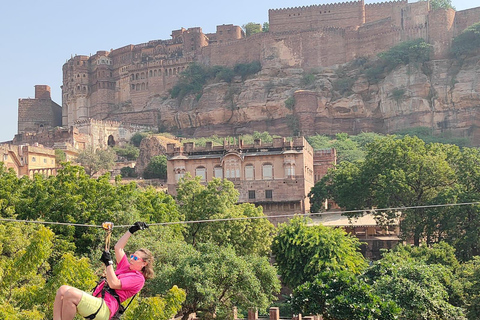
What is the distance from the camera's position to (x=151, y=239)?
1152 inches

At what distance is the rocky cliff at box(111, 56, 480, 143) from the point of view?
79.6 meters

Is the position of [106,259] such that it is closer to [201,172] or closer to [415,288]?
[415,288]

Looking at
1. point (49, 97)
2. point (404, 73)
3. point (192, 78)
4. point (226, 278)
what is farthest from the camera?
point (49, 97)

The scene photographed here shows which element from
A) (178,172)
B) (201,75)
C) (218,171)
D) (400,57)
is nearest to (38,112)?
(201,75)

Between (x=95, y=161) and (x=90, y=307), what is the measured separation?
211ft

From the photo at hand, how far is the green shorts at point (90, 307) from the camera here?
7.71 meters

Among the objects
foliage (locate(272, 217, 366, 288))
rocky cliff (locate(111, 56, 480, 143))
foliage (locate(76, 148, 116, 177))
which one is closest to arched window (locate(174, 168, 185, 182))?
foliage (locate(272, 217, 366, 288))

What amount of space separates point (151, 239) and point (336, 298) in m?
8.53

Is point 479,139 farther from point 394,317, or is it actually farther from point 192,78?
point 394,317

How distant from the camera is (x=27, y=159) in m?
60.6

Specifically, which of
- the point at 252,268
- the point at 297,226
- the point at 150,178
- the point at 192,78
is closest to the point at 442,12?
the point at 192,78

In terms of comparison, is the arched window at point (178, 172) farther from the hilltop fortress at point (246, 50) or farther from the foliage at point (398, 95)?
the foliage at point (398, 95)

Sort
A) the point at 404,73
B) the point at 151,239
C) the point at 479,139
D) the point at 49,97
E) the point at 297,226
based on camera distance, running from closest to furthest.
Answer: the point at 151,239
the point at 297,226
the point at 479,139
the point at 404,73
the point at 49,97

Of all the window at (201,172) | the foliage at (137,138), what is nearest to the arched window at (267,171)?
the window at (201,172)
